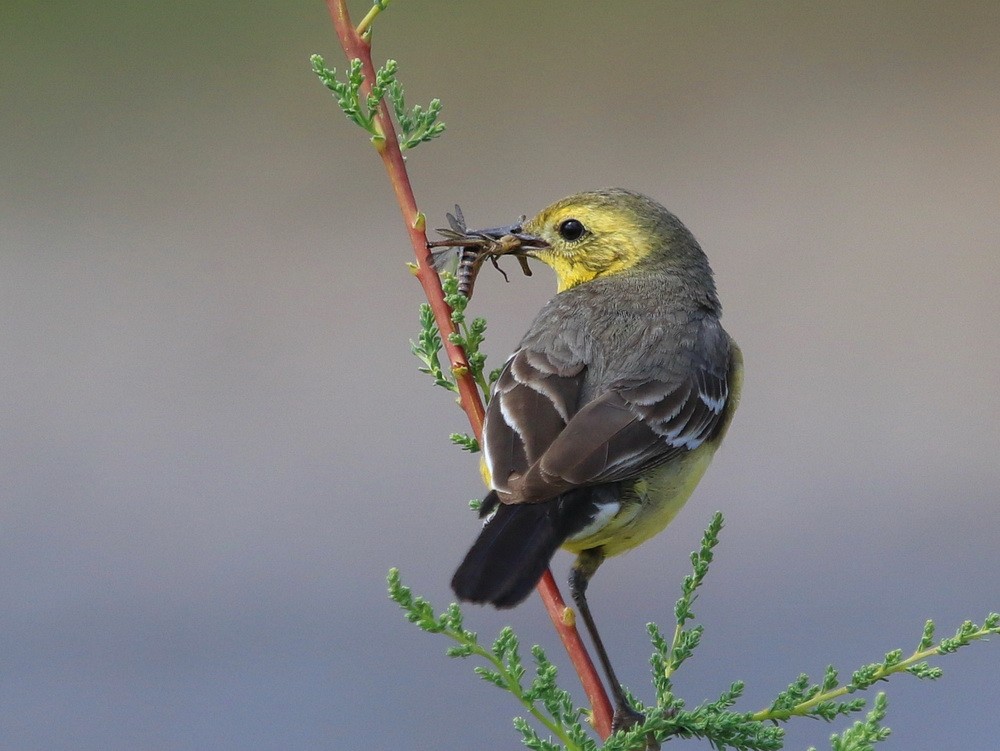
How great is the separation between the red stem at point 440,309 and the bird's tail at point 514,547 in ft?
0.36

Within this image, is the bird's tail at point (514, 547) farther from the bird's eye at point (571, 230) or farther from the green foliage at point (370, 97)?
the bird's eye at point (571, 230)

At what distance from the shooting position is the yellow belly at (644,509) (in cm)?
311

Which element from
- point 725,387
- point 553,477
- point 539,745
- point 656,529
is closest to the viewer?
point 539,745

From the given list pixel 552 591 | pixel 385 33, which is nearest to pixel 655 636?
pixel 552 591

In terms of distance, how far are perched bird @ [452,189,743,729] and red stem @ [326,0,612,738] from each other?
99 millimetres

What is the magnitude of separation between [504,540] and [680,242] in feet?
6.40

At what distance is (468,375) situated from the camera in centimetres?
295

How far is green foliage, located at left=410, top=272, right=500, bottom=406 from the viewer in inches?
112

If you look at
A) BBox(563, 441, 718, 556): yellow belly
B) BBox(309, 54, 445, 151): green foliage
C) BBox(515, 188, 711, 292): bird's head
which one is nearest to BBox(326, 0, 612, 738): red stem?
BBox(309, 54, 445, 151): green foliage

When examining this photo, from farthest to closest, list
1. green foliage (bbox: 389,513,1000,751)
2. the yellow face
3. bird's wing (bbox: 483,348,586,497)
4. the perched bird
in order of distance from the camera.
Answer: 1. the yellow face
2. bird's wing (bbox: 483,348,586,497)
3. the perched bird
4. green foliage (bbox: 389,513,1000,751)

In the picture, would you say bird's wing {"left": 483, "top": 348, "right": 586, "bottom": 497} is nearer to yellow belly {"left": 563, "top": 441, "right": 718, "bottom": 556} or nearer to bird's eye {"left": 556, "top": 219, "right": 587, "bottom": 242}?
yellow belly {"left": 563, "top": 441, "right": 718, "bottom": 556}

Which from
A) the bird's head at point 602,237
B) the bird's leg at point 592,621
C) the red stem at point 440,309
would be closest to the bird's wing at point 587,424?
the red stem at point 440,309

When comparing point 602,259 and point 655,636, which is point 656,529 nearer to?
point 655,636

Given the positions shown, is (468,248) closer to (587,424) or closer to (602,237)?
(602,237)
